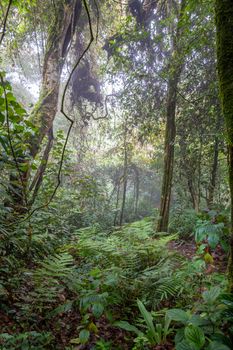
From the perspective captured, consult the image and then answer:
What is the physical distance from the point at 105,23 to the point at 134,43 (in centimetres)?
135

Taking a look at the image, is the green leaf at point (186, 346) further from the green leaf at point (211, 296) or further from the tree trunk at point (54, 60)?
the tree trunk at point (54, 60)

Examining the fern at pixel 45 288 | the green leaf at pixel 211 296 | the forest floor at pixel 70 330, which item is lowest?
the forest floor at pixel 70 330

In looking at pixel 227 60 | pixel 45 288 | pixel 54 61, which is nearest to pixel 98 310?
pixel 45 288

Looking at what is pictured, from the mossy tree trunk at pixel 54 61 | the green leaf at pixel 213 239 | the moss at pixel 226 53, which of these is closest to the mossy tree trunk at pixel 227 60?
the moss at pixel 226 53

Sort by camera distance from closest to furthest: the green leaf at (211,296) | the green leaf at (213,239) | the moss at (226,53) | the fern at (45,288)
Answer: the moss at (226,53) → the green leaf at (211,296) → the green leaf at (213,239) → the fern at (45,288)

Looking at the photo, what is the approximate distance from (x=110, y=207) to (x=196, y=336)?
855cm

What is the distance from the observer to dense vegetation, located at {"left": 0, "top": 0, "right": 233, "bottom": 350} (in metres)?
2.18

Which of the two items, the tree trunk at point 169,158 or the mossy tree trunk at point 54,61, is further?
the tree trunk at point 169,158

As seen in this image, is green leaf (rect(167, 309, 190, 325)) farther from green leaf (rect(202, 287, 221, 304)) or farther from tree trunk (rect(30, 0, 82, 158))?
tree trunk (rect(30, 0, 82, 158))

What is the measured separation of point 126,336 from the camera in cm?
270

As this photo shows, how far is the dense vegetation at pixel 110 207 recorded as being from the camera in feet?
7.14

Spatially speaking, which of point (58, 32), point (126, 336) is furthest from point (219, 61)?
point (58, 32)

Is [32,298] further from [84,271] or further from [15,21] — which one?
[15,21]

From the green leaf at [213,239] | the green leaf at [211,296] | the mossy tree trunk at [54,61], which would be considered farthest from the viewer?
the mossy tree trunk at [54,61]
